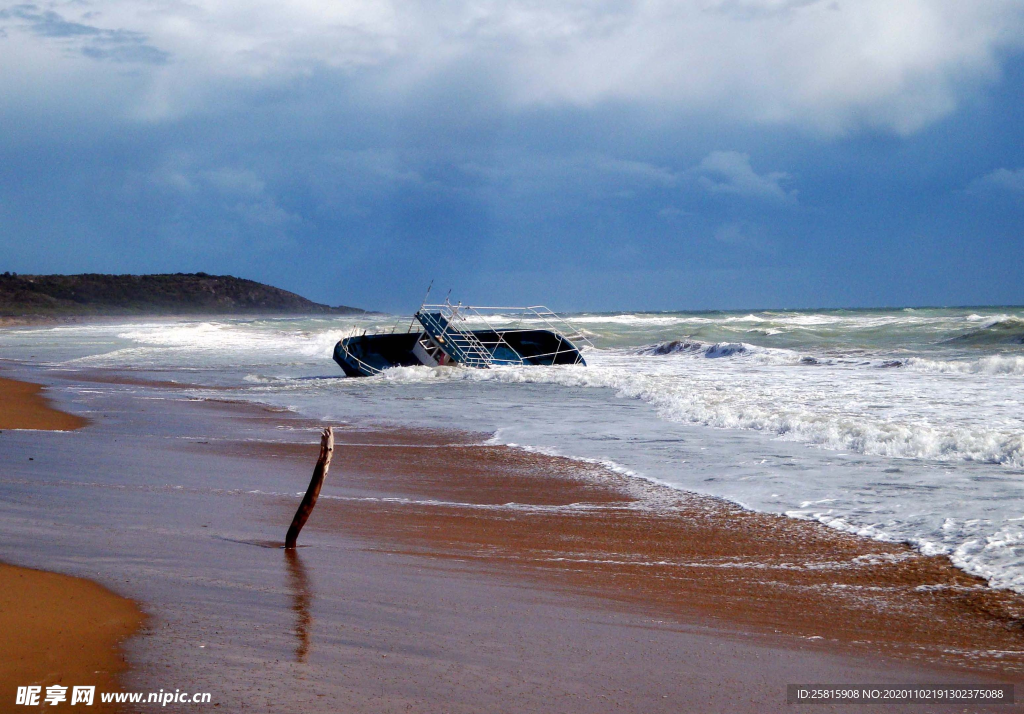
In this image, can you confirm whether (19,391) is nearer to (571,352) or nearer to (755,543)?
(571,352)

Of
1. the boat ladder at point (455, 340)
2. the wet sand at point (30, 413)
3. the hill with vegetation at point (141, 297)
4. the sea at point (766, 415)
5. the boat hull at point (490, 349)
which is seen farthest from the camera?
the hill with vegetation at point (141, 297)

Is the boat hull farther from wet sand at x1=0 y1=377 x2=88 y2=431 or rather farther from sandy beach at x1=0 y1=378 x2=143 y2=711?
sandy beach at x1=0 y1=378 x2=143 y2=711

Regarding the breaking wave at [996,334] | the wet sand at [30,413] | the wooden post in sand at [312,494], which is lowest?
the wet sand at [30,413]

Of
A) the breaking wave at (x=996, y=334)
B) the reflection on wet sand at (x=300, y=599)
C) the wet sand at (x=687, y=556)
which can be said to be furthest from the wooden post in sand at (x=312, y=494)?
the breaking wave at (x=996, y=334)

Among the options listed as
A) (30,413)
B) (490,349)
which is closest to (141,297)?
(490,349)

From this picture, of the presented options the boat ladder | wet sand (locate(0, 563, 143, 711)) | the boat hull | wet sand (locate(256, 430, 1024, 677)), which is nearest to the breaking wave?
the boat hull

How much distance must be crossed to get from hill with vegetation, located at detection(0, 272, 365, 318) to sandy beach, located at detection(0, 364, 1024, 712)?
92995 mm

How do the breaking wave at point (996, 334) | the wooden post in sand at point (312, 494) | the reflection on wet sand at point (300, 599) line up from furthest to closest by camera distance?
1. the breaking wave at point (996, 334)
2. the wooden post in sand at point (312, 494)
3. the reflection on wet sand at point (300, 599)

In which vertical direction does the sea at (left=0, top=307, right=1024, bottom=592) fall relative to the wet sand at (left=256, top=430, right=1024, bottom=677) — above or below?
above

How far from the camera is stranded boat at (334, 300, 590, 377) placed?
22.9m

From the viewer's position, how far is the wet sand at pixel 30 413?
12.3m

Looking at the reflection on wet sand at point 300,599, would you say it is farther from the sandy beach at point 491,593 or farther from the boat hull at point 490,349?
the boat hull at point 490,349

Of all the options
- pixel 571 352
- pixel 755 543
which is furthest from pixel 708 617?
pixel 571 352

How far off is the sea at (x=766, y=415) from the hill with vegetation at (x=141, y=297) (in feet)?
265
